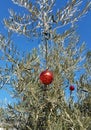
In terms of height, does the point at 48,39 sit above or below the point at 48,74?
above

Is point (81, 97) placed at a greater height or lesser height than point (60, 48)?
lesser

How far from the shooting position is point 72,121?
22.6 feet

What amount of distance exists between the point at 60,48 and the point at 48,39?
0.58 meters

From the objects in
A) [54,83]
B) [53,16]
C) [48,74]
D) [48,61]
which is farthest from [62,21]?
[48,74]

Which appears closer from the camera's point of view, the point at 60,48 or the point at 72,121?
the point at 72,121

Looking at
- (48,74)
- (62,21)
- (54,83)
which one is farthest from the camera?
(62,21)

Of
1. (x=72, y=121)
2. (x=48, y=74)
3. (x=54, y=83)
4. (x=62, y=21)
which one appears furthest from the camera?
(x=62, y=21)

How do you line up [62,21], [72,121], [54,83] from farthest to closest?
[62,21], [54,83], [72,121]

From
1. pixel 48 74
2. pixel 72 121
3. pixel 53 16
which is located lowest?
pixel 72 121

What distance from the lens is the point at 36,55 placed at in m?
8.62

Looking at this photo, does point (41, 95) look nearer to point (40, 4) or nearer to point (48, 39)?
point (48, 39)

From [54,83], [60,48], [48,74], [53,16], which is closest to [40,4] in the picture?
[53,16]

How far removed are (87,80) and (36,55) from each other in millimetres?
1354

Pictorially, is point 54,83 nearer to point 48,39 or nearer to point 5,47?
point 48,39
